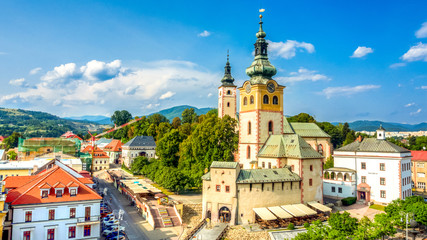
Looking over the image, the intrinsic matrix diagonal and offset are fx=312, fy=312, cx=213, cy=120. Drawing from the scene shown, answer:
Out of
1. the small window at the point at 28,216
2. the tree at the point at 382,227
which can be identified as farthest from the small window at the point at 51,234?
the tree at the point at 382,227

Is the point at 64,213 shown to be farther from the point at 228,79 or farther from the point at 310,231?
the point at 228,79

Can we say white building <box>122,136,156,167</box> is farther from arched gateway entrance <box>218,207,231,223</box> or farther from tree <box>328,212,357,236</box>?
tree <box>328,212,357,236</box>

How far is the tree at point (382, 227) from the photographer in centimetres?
2669

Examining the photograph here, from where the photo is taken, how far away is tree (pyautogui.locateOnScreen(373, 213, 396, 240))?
1051 inches

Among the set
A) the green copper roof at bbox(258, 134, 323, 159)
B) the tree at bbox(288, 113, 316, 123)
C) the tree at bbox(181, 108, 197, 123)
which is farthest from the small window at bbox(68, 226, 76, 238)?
the tree at bbox(181, 108, 197, 123)

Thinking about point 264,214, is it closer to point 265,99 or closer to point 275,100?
point 265,99

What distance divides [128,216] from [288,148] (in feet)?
72.3

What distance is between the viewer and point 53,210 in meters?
26.5

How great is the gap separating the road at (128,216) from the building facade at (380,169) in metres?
30.2

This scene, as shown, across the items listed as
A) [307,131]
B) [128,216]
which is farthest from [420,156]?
[128,216]

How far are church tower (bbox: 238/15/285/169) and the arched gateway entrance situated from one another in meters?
9.86

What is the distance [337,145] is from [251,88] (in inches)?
2051

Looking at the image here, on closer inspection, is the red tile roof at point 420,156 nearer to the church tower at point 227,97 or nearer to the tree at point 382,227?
the tree at point 382,227

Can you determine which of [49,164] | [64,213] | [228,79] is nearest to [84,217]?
[64,213]
